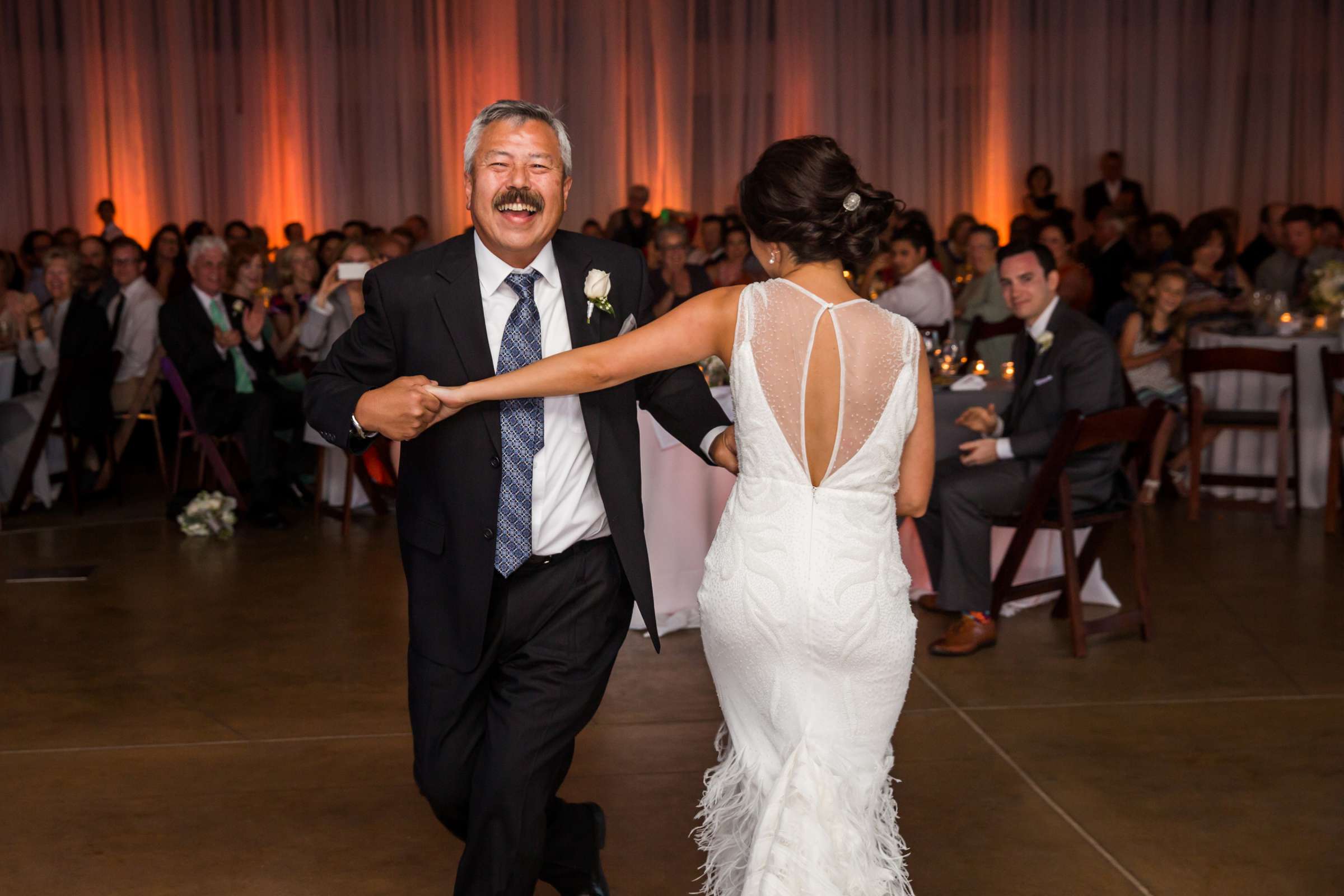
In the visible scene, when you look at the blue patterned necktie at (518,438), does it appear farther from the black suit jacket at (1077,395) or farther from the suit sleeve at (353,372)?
the black suit jacket at (1077,395)

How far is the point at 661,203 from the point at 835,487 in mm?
11494

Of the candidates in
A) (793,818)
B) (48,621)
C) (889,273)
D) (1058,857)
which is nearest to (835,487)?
(793,818)

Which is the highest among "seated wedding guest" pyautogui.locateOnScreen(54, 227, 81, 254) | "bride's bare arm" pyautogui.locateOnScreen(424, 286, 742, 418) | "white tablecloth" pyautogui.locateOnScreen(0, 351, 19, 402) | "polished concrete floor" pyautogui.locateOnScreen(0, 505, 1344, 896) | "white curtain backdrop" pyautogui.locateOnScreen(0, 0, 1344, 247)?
"white curtain backdrop" pyautogui.locateOnScreen(0, 0, 1344, 247)

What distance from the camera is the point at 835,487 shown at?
2.23 meters

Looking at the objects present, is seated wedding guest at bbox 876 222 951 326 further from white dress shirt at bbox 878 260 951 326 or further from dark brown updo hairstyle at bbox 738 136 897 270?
dark brown updo hairstyle at bbox 738 136 897 270

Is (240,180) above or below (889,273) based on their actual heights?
above

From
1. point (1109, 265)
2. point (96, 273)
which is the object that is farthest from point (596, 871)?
point (1109, 265)

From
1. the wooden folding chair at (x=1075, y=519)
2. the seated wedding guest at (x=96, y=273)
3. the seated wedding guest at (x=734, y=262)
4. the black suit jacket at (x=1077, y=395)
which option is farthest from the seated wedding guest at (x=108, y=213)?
the wooden folding chair at (x=1075, y=519)

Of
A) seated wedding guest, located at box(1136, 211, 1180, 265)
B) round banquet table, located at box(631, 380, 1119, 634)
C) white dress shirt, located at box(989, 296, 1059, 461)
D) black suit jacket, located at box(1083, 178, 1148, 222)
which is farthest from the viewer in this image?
black suit jacket, located at box(1083, 178, 1148, 222)

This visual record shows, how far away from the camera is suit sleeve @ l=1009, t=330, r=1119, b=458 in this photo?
466 centimetres

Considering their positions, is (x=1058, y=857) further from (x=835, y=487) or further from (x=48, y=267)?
(x=48, y=267)

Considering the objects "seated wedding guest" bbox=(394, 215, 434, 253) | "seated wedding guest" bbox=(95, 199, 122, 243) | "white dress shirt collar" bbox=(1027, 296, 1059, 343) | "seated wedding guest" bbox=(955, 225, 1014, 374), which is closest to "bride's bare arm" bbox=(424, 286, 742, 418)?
"white dress shirt collar" bbox=(1027, 296, 1059, 343)

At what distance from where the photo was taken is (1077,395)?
4.68 metres

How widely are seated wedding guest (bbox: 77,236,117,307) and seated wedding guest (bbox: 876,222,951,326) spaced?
4.41 meters
